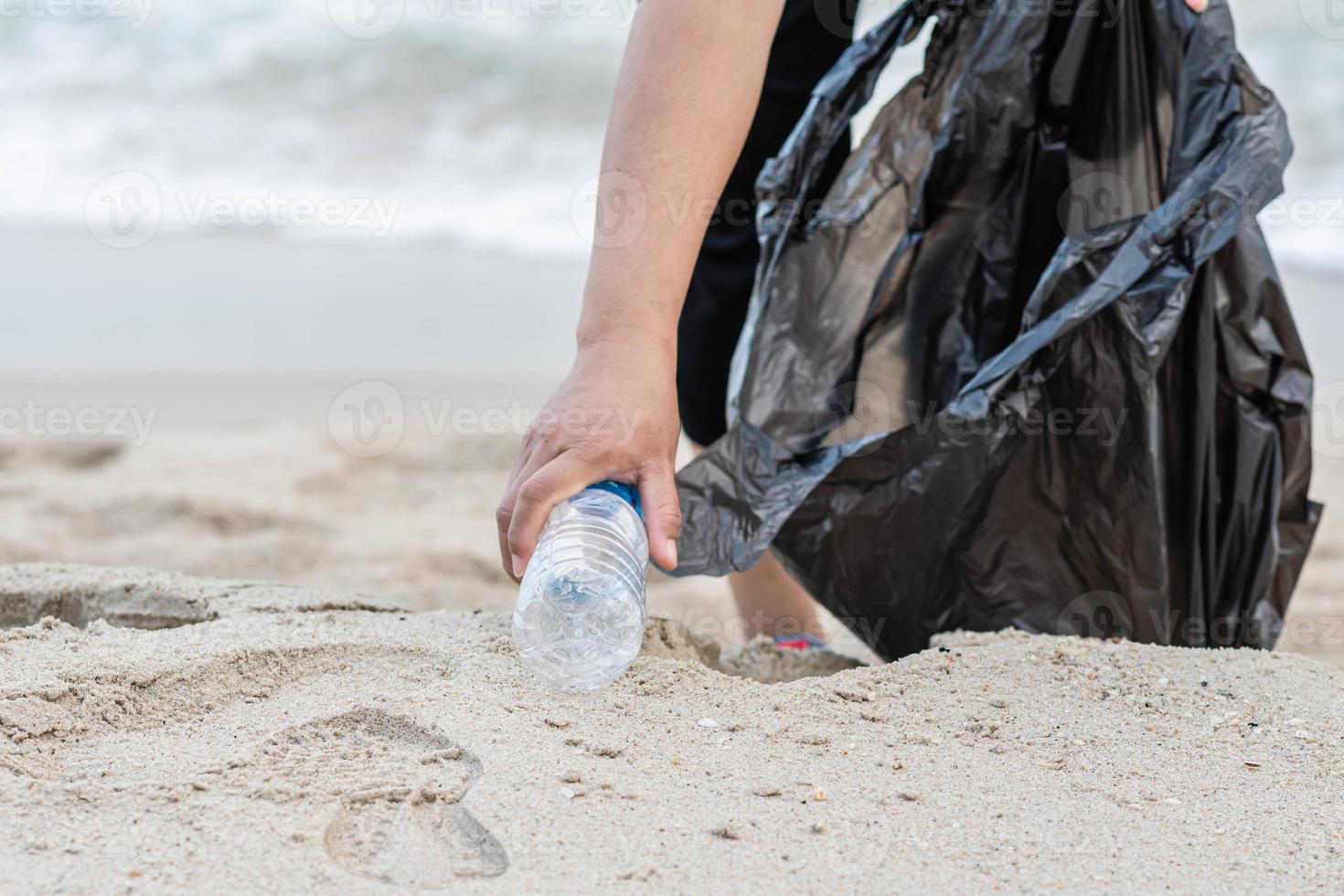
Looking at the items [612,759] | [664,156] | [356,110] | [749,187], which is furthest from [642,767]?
[356,110]

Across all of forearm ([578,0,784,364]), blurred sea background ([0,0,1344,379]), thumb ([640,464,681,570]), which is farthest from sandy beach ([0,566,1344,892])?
blurred sea background ([0,0,1344,379])

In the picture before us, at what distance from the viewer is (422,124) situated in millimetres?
6535

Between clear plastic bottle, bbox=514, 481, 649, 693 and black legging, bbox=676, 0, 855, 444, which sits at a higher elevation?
black legging, bbox=676, 0, 855, 444

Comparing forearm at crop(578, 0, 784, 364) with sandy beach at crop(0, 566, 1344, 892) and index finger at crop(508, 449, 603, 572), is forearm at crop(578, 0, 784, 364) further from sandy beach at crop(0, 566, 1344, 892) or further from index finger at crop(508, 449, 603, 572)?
sandy beach at crop(0, 566, 1344, 892)

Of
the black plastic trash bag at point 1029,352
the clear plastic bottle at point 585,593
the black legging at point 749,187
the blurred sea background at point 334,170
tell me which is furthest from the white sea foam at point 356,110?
the clear plastic bottle at point 585,593

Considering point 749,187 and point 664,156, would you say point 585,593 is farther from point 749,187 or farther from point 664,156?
point 749,187

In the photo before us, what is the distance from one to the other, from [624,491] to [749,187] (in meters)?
0.86

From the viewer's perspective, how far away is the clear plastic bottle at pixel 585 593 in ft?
3.53

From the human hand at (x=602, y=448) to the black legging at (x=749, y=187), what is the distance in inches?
23.7

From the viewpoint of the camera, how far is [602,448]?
112 cm

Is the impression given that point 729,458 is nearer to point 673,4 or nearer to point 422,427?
point 673,4

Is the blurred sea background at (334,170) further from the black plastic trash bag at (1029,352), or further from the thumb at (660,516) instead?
the thumb at (660,516)

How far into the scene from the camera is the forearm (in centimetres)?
124

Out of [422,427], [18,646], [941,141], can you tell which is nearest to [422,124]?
[422,427]
